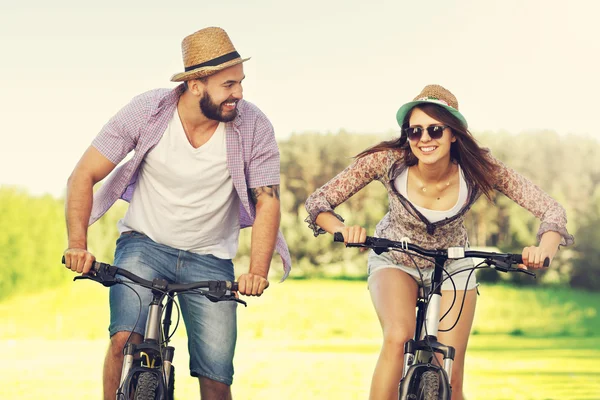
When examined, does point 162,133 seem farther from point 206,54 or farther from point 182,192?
point 206,54

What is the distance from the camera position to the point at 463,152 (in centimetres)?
563

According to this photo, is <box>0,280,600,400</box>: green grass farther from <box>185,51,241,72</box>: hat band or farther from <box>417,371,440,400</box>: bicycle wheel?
<box>417,371,440,400</box>: bicycle wheel

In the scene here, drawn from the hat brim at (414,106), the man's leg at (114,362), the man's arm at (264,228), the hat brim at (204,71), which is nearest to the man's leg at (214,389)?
the man's leg at (114,362)

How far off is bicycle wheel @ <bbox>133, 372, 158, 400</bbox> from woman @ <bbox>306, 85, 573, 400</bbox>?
129cm

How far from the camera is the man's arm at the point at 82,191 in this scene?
5.36 meters

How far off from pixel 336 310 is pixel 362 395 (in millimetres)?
14329

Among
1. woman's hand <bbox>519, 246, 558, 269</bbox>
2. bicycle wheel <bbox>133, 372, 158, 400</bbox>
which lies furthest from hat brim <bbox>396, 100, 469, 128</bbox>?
bicycle wheel <bbox>133, 372, 158, 400</bbox>

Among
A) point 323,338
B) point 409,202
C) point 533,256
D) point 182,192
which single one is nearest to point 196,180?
point 182,192

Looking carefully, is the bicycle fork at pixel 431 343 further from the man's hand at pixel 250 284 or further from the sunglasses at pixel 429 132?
the man's hand at pixel 250 284

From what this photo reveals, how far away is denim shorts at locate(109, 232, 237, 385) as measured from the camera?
18.2 feet

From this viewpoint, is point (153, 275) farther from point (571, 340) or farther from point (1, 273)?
point (571, 340)

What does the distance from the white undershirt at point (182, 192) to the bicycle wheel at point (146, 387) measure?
1.08 m

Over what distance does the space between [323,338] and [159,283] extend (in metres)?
27.7

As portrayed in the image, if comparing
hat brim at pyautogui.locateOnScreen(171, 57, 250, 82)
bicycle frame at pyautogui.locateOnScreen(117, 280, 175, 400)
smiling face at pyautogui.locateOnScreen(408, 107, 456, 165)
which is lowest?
bicycle frame at pyautogui.locateOnScreen(117, 280, 175, 400)
